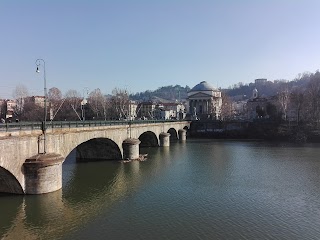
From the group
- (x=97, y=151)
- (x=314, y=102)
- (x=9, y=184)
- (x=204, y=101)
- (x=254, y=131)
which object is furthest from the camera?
(x=204, y=101)

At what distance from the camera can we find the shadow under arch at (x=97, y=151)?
52562mm

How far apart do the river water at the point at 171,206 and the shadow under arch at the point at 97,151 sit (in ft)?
25.8

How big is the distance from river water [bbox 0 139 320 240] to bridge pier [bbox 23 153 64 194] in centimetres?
90

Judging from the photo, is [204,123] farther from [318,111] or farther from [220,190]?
[220,190]

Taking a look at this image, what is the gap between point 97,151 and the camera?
2132 inches

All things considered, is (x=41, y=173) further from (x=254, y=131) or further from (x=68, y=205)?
(x=254, y=131)

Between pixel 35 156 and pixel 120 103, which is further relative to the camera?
pixel 120 103

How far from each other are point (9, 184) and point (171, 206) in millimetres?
14051

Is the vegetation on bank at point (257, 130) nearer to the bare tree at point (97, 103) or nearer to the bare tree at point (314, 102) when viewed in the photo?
the bare tree at point (314, 102)

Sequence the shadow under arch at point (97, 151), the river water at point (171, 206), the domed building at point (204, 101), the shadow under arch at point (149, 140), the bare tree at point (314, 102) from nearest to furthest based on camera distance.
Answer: the river water at point (171, 206) < the shadow under arch at point (97, 151) < the shadow under arch at point (149, 140) < the bare tree at point (314, 102) < the domed building at point (204, 101)

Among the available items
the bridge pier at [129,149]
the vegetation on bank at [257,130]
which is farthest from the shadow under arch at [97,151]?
the vegetation on bank at [257,130]

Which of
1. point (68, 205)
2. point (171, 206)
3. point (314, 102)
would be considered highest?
point (314, 102)

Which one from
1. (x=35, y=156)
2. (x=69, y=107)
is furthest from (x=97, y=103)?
(x=35, y=156)

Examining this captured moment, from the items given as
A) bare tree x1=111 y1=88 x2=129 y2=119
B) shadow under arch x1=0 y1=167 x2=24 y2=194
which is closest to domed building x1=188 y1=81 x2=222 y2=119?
bare tree x1=111 y1=88 x2=129 y2=119
